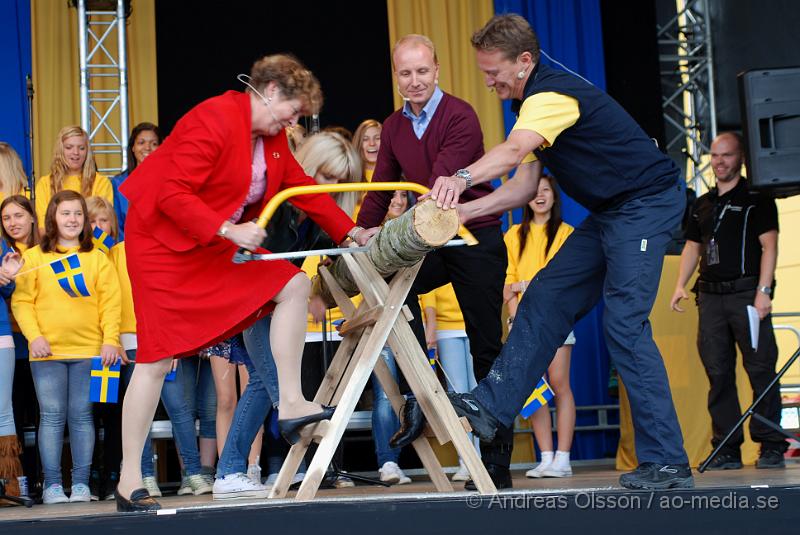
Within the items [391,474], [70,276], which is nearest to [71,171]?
[70,276]

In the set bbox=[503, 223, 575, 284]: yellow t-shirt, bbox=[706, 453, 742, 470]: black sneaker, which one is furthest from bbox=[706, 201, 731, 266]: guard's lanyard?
bbox=[706, 453, 742, 470]: black sneaker

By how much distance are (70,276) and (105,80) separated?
2770mm

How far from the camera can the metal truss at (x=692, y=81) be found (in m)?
7.24

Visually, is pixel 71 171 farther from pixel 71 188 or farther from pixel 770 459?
pixel 770 459

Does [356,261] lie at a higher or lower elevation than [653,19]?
lower

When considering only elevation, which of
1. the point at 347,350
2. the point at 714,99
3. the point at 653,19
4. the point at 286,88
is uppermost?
the point at 653,19

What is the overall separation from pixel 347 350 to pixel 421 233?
0.80m

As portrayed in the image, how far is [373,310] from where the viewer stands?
348 cm

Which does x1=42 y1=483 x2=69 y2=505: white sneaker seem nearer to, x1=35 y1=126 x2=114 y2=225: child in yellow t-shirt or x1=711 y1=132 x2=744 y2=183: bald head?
x1=35 y1=126 x2=114 y2=225: child in yellow t-shirt

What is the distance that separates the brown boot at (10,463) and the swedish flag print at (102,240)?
1.08 metres

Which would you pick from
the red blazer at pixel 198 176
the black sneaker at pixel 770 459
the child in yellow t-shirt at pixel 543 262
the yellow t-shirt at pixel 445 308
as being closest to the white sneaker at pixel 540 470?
the child in yellow t-shirt at pixel 543 262

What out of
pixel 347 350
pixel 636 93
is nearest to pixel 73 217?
pixel 347 350

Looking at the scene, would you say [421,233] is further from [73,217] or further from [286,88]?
[73,217]

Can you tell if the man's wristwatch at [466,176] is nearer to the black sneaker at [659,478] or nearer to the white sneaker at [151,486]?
the black sneaker at [659,478]
